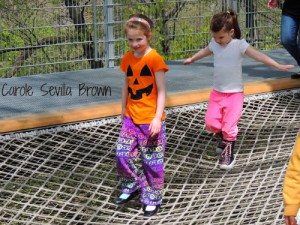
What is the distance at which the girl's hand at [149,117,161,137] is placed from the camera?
141 inches

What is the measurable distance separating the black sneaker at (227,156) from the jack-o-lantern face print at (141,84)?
113 centimetres

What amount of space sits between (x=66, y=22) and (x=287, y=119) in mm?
3277

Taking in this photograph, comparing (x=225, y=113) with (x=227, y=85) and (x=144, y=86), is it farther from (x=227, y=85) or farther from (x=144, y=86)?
(x=144, y=86)

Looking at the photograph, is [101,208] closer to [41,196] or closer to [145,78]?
[41,196]

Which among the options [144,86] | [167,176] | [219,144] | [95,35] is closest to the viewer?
[144,86]

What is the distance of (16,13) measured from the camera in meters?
7.27

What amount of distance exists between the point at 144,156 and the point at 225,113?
42.3 inches

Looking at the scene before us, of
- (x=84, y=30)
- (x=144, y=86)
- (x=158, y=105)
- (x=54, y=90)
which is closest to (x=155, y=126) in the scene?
(x=158, y=105)

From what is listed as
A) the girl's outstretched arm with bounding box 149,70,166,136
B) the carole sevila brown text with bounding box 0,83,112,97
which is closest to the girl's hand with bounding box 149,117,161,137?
the girl's outstretched arm with bounding box 149,70,166,136

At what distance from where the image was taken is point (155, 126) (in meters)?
3.58

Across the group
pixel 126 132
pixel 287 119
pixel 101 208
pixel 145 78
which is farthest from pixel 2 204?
pixel 287 119

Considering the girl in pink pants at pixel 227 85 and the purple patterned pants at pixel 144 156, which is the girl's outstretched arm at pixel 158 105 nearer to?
the purple patterned pants at pixel 144 156

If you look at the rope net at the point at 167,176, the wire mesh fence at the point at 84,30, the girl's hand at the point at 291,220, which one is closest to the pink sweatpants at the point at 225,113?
the rope net at the point at 167,176

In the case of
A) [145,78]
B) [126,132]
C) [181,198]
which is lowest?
[181,198]
